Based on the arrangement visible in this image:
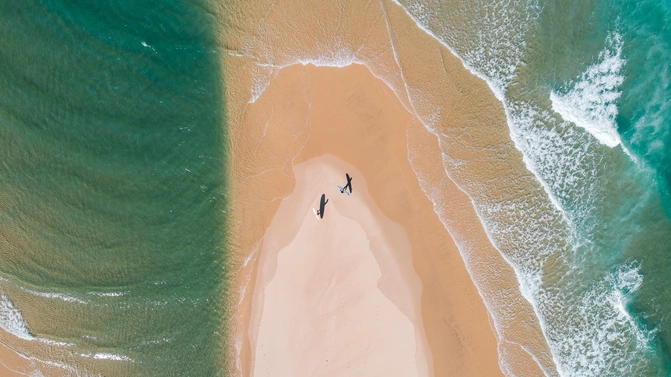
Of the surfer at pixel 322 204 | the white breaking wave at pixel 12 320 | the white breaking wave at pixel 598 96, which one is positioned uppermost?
the white breaking wave at pixel 598 96

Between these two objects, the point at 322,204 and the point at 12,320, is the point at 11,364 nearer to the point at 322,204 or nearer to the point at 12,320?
the point at 12,320

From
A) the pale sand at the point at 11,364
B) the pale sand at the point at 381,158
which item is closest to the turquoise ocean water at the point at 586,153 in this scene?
the pale sand at the point at 381,158

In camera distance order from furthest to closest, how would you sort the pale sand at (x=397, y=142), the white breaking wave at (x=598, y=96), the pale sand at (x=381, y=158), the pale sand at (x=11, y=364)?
the pale sand at (x=11, y=364)
the pale sand at (x=381, y=158)
the pale sand at (x=397, y=142)
the white breaking wave at (x=598, y=96)

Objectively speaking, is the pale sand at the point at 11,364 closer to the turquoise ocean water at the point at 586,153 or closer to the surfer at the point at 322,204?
the surfer at the point at 322,204

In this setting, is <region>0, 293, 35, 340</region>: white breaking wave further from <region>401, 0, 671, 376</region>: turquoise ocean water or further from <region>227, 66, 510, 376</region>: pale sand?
<region>401, 0, 671, 376</region>: turquoise ocean water

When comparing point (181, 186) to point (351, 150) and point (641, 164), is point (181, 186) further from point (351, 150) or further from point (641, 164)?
point (641, 164)

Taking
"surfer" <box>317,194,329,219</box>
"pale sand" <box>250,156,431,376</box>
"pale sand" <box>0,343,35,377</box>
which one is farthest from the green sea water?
"surfer" <box>317,194,329,219</box>
